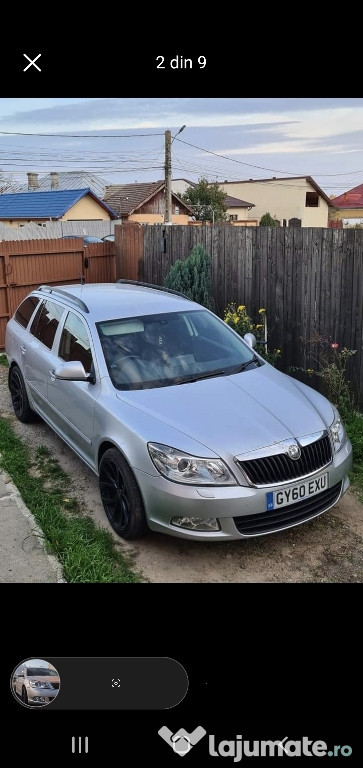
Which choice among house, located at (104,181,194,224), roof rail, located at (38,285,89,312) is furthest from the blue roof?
roof rail, located at (38,285,89,312)

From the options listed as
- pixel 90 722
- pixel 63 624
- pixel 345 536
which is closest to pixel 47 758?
pixel 90 722

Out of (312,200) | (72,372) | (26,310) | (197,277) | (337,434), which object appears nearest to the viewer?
(337,434)

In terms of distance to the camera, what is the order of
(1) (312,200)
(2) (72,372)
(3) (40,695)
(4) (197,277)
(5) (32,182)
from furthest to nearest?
(1) (312,200), (5) (32,182), (4) (197,277), (2) (72,372), (3) (40,695)

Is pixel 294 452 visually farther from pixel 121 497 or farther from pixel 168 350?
pixel 168 350

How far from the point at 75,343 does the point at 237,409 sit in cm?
164

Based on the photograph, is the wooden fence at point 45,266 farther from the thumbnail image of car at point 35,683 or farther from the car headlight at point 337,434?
the thumbnail image of car at point 35,683

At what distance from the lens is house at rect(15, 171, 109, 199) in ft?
124

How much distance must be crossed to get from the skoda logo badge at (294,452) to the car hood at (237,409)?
75 millimetres

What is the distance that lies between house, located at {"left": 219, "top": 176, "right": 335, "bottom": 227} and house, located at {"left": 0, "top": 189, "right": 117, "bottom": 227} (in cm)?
1227

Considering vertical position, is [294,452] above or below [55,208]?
below

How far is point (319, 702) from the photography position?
99 cm

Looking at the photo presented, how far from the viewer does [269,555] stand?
3.50 m

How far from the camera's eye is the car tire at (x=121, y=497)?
3420mm

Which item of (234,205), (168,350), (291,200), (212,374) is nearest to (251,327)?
(168,350)
